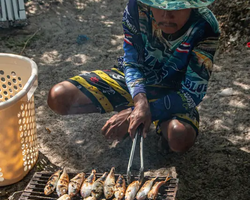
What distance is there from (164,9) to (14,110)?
1.22 meters

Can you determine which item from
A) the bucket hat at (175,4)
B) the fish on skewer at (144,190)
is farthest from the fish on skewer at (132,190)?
the bucket hat at (175,4)

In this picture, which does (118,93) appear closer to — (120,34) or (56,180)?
(56,180)

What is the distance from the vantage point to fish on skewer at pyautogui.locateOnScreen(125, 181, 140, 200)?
85.8 inches

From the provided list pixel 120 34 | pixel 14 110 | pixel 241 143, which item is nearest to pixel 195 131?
pixel 241 143

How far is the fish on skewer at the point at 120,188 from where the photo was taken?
223 cm

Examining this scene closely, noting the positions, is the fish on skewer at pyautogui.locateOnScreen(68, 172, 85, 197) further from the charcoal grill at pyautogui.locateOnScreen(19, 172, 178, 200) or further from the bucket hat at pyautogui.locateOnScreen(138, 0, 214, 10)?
the bucket hat at pyautogui.locateOnScreen(138, 0, 214, 10)

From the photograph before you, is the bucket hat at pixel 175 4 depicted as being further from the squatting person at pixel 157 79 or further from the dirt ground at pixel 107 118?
the dirt ground at pixel 107 118

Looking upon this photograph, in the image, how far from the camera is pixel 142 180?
2.30 m

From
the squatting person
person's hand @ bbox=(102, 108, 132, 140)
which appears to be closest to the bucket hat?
the squatting person

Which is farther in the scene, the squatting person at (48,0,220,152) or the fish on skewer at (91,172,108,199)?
the squatting person at (48,0,220,152)

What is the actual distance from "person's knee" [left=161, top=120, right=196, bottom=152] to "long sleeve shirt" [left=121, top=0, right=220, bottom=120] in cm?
11

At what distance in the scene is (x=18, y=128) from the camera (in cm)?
249

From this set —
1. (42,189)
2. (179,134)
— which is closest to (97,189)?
(42,189)

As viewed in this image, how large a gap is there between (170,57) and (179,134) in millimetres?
600
